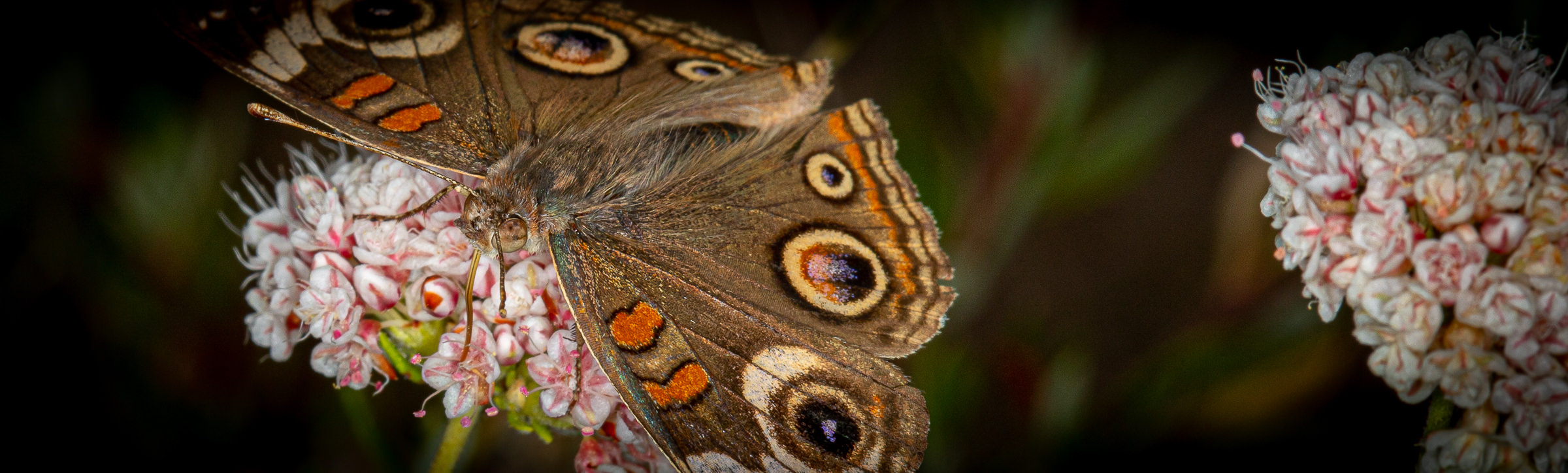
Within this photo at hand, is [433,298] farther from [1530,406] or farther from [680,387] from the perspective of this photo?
[1530,406]

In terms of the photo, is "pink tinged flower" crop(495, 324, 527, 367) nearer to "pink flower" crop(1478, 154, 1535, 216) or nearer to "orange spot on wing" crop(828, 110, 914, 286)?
"orange spot on wing" crop(828, 110, 914, 286)

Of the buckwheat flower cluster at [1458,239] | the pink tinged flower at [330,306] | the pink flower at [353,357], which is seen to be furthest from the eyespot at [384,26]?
the buckwheat flower cluster at [1458,239]

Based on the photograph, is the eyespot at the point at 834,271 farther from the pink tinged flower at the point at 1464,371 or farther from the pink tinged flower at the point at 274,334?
the pink tinged flower at the point at 274,334

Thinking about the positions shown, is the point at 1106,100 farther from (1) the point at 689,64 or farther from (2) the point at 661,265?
(2) the point at 661,265

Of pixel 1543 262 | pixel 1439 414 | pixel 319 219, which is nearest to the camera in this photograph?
pixel 1543 262

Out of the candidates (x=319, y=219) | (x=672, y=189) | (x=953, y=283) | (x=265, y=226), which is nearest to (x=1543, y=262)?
(x=953, y=283)

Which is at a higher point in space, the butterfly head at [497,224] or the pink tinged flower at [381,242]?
the butterfly head at [497,224]

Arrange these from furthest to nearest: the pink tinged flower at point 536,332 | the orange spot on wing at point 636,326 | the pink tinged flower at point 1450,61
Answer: the pink tinged flower at point 536,332 < the orange spot on wing at point 636,326 < the pink tinged flower at point 1450,61

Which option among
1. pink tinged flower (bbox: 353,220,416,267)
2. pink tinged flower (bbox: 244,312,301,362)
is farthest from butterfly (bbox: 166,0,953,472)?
pink tinged flower (bbox: 244,312,301,362)
